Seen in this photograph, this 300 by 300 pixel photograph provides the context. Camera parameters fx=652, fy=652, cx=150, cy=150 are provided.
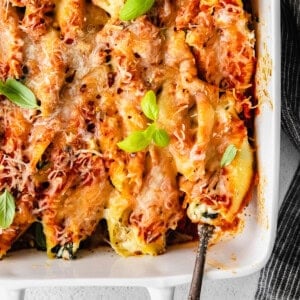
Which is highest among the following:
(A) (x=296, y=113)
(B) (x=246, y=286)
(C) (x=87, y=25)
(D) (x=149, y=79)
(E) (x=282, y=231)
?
(C) (x=87, y=25)

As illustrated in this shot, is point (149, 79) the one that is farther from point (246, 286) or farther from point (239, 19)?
point (246, 286)

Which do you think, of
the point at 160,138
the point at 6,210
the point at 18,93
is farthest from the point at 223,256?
the point at 18,93

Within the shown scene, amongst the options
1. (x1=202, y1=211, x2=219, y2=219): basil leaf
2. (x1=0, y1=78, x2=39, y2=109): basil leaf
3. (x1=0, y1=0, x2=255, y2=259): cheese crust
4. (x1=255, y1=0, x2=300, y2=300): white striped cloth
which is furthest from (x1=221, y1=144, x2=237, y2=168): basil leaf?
(x1=0, y1=78, x2=39, y2=109): basil leaf

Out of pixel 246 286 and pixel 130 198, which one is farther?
pixel 246 286

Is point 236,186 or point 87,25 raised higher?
point 87,25

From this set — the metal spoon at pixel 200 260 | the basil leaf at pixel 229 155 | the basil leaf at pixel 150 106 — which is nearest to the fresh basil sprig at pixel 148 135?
the basil leaf at pixel 150 106

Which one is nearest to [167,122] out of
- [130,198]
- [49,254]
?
[130,198]
